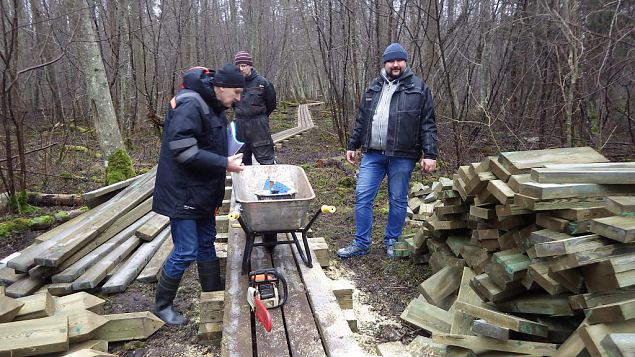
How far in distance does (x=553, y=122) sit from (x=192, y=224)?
296 inches

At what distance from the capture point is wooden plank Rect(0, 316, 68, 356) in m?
2.99

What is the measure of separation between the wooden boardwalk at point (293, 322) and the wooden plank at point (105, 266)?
4.27 ft

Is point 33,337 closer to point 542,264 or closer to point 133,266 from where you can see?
point 133,266

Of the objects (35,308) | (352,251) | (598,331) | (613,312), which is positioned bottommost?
(352,251)

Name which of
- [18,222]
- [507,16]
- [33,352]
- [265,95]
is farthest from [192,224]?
[507,16]

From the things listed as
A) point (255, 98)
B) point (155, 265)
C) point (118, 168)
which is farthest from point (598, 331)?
point (118, 168)

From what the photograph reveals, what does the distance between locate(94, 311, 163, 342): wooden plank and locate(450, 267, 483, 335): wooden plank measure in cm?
228

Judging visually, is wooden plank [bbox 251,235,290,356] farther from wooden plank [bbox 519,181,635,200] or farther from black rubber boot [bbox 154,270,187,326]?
wooden plank [bbox 519,181,635,200]

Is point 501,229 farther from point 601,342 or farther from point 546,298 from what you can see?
point 601,342

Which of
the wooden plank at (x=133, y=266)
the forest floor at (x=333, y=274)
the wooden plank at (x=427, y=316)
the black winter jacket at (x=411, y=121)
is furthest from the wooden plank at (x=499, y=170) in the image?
the wooden plank at (x=133, y=266)

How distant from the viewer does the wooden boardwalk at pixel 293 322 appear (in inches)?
113

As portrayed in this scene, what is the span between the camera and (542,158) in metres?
3.60

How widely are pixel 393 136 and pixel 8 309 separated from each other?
11.8 feet

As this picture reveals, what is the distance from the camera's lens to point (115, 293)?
447cm
